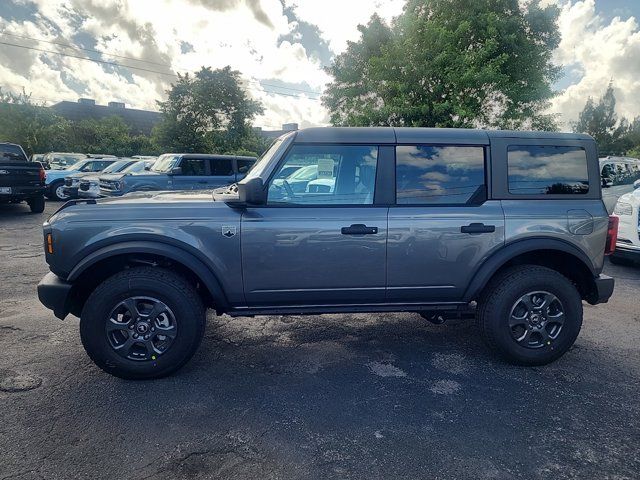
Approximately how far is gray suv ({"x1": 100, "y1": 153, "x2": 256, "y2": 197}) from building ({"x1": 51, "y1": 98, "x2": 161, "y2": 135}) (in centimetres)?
4667

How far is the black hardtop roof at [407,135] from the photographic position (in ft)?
10.6

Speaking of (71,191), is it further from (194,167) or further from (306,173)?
(306,173)

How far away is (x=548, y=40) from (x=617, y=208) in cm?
1244

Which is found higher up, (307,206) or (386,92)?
(386,92)

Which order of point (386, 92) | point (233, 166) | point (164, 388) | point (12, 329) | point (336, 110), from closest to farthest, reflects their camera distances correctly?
point (164, 388), point (12, 329), point (233, 166), point (386, 92), point (336, 110)

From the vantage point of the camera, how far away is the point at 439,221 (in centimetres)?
318

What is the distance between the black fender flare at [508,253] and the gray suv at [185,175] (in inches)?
328

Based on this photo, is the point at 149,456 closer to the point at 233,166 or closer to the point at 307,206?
the point at 307,206

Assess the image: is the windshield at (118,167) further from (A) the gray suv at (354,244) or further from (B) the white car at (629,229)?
(B) the white car at (629,229)

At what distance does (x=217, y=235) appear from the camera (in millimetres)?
3043

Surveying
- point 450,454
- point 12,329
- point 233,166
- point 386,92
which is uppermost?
point 386,92

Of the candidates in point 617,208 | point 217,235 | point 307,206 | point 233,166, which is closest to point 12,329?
point 217,235

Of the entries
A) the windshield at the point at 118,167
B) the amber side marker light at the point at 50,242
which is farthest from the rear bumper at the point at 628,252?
the windshield at the point at 118,167

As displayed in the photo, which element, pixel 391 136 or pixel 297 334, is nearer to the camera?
pixel 391 136
